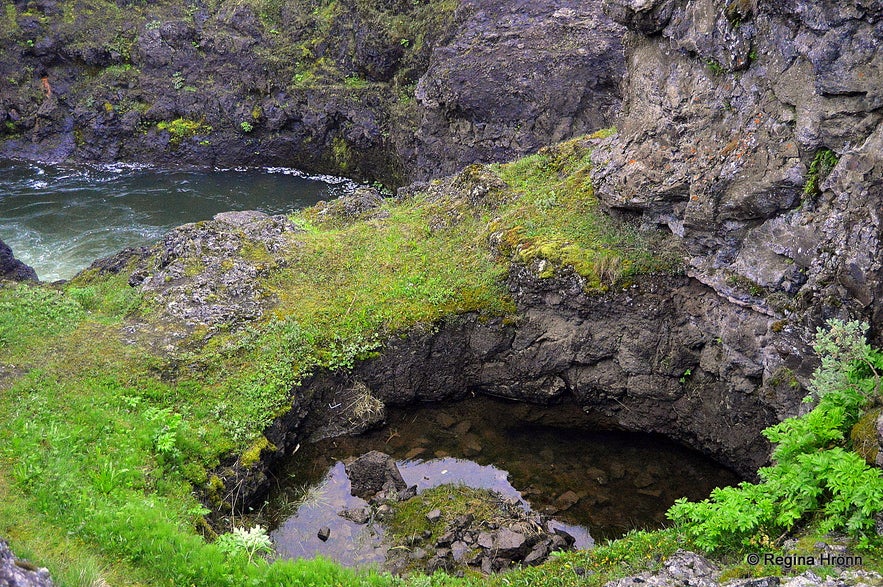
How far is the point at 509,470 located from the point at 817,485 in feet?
21.9

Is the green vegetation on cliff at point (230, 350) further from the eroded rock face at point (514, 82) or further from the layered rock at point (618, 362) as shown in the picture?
the eroded rock face at point (514, 82)

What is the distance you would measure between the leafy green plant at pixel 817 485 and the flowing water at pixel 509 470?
3982mm

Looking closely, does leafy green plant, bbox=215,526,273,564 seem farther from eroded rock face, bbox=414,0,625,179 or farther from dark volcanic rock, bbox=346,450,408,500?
eroded rock face, bbox=414,0,625,179

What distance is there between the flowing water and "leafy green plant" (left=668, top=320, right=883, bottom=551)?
3982 mm

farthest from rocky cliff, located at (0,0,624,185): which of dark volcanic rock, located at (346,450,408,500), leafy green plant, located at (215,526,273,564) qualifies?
leafy green plant, located at (215,526,273,564)

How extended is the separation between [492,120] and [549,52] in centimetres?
394

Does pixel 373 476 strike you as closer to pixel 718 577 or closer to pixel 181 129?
pixel 718 577

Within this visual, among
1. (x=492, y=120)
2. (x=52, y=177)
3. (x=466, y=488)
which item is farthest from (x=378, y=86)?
(x=466, y=488)

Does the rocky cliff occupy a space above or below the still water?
above

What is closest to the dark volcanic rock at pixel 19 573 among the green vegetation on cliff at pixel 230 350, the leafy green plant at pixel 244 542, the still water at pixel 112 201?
the green vegetation on cliff at pixel 230 350

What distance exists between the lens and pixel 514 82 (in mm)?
30078

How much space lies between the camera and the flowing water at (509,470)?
41.8 ft

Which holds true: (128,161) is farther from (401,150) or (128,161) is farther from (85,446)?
(85,446)

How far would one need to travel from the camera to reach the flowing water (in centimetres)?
1275
